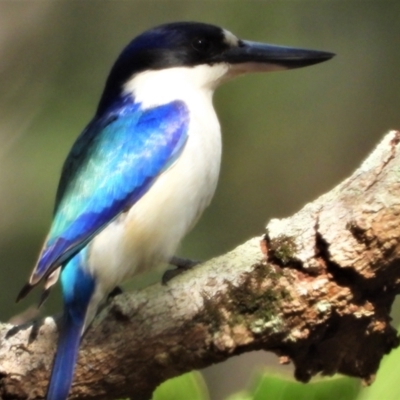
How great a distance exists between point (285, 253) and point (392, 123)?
3.87 metres

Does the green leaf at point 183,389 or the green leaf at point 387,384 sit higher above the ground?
the green leaf at point 387,384

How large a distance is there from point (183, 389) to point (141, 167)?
0.95 metres

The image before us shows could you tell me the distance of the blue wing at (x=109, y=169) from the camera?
9.74 feet

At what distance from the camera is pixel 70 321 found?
2705mm

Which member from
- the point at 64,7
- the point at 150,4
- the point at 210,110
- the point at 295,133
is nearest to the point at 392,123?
the point at 295,133

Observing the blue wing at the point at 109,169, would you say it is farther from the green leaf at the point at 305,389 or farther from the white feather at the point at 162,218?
the green leaf at the point at 305,389

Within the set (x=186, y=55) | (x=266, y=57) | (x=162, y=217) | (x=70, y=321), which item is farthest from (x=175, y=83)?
(x=70, y=321)

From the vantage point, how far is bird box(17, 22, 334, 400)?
2.94 metres

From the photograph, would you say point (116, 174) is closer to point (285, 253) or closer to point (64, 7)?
point (285, 253)

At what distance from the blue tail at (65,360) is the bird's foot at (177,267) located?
0.29 metres

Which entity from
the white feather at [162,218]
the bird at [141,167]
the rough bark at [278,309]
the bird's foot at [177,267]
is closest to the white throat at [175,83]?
the bird at [141,167]

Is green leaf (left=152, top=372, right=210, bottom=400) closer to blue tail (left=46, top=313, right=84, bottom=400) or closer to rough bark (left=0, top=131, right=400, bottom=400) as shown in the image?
rough bark (left=0, top=131, right=400, bottom=400)

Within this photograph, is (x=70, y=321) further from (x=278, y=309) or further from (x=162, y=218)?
(x=278, y=309)

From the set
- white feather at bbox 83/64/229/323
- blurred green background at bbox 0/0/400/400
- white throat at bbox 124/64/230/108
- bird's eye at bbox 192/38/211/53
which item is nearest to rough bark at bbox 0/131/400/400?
white feather at bbox 83/64/229/323
